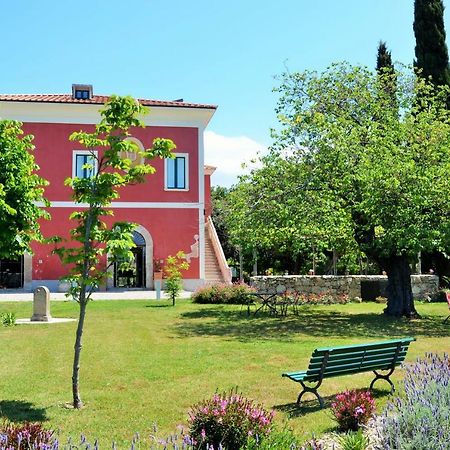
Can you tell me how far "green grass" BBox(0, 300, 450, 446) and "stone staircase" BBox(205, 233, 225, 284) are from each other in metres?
10.9

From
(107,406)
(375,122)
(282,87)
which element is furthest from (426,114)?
(107,406)

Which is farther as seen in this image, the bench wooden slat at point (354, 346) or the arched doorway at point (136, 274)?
the arched doorway at point (136, 274)

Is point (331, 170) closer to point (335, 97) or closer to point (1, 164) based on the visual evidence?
point (335, 97)

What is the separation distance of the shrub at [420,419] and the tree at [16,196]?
5.14m

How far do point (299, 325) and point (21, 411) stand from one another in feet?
33.3

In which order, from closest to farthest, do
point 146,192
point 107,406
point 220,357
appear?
point 107,406, point 220,357, point 146,192

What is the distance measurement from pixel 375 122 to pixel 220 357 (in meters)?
10.3

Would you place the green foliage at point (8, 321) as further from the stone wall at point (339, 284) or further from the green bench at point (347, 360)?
the stone wall at point (339, 284)

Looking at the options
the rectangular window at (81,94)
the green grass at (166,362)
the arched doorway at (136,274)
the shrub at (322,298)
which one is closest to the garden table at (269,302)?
the green grass at (166,362)

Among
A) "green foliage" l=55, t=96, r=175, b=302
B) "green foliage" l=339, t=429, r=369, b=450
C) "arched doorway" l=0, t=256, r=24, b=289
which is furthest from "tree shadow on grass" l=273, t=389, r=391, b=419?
"arched doorway" l=0, t=256, r=24, b=289

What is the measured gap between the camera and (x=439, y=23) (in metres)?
30.1

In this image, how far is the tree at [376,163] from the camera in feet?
52.8

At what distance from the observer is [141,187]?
95.2 ft

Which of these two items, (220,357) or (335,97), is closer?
(220,357)
